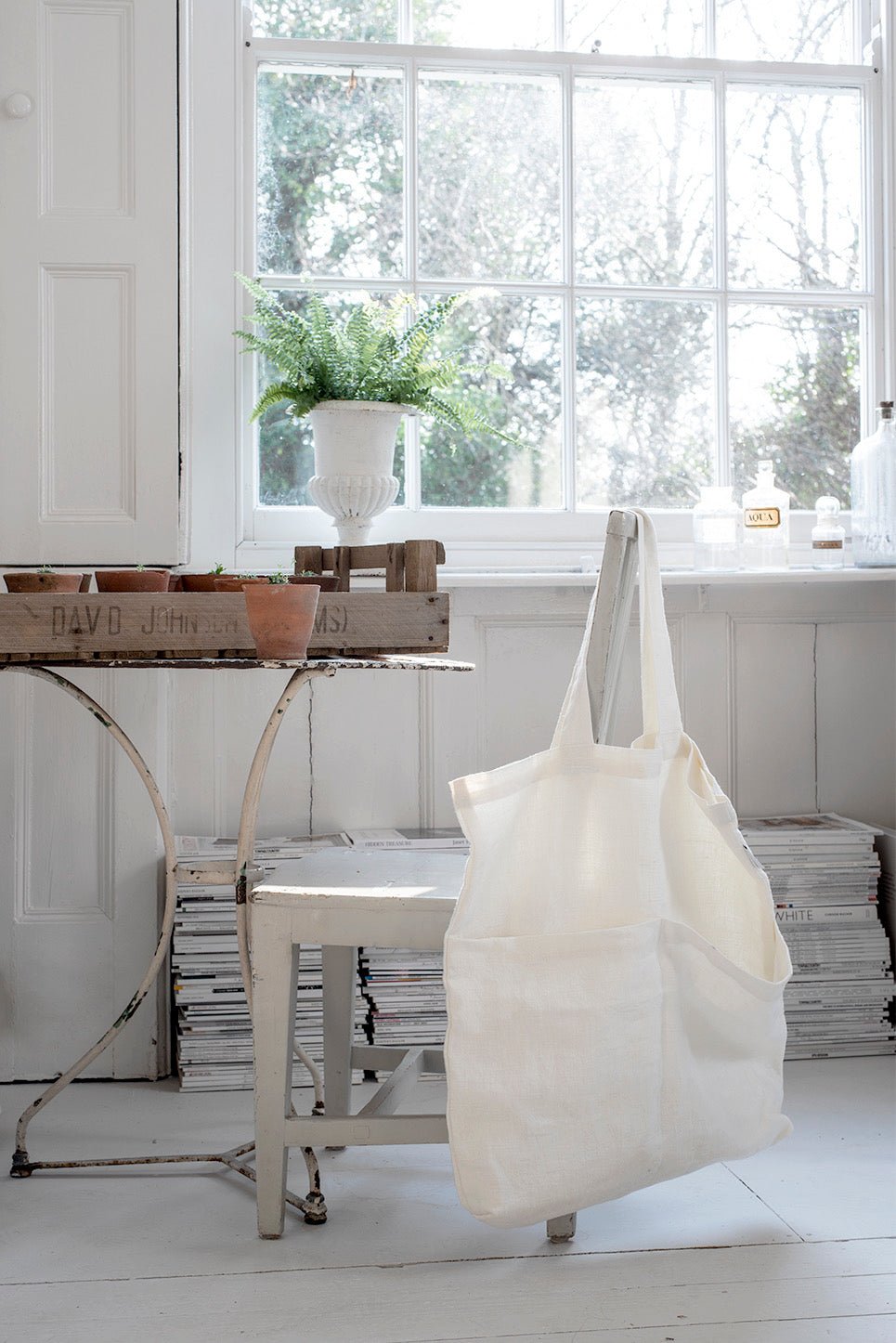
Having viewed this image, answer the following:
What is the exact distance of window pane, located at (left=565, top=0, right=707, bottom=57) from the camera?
270 centimetres

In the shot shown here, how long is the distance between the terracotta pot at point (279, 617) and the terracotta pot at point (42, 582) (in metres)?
0.34

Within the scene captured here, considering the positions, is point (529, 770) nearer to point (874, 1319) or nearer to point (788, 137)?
point (874, 1319)

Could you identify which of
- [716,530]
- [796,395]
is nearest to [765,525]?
[716,530]

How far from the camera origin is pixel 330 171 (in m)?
2.62

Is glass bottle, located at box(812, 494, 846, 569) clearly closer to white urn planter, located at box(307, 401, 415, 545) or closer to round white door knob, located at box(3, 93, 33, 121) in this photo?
white urn planter, located at box(307, 401, 415, 545)

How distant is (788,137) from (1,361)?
5.74 ft

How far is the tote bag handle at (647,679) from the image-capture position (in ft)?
4.84

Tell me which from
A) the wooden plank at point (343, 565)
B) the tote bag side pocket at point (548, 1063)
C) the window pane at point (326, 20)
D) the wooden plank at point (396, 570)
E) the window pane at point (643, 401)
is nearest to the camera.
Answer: the tote bag side pocket at point (548, 1063)

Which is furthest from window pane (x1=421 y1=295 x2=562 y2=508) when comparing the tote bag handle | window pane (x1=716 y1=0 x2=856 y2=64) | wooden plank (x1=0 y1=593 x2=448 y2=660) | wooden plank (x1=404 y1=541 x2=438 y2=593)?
the tote bag handle

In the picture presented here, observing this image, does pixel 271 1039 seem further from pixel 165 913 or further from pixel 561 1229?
pixel 561 1229

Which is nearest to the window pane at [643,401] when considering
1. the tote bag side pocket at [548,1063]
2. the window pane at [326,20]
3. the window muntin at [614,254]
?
the window muntin at [614,254]

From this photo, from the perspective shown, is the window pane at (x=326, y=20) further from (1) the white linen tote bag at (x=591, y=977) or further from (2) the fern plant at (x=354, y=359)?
(1) the white linen tote bag at (x=591, y=977)

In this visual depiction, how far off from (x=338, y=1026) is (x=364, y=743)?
0.77m

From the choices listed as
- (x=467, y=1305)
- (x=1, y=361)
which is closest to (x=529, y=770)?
(x=467, y=1305)
